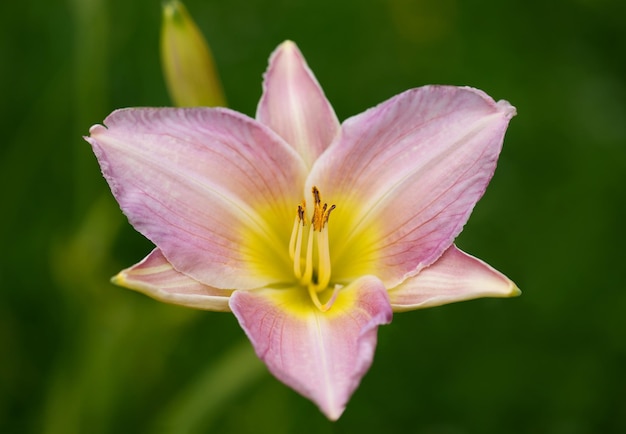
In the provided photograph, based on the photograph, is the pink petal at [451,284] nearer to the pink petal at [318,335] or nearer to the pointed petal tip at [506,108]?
the pink petal at [318,335]

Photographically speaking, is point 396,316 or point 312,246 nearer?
point 312,246

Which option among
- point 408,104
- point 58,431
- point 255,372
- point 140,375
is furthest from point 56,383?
point 408,104

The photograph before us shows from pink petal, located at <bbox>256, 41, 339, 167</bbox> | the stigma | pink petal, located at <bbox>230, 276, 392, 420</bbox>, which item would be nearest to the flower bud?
pink petal, located at <bbox>256, 41, 339, 167</bbox>

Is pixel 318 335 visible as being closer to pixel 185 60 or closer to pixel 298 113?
pixel 298 113

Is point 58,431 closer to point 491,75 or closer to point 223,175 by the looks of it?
point 223,175

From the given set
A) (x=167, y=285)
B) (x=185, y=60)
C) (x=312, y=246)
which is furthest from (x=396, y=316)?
(x=167, y=285)

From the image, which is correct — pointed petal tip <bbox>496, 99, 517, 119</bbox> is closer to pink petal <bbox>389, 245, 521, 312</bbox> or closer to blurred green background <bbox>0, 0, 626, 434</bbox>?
pink petal <bbox>389, 245, 521, 312</bbox>
